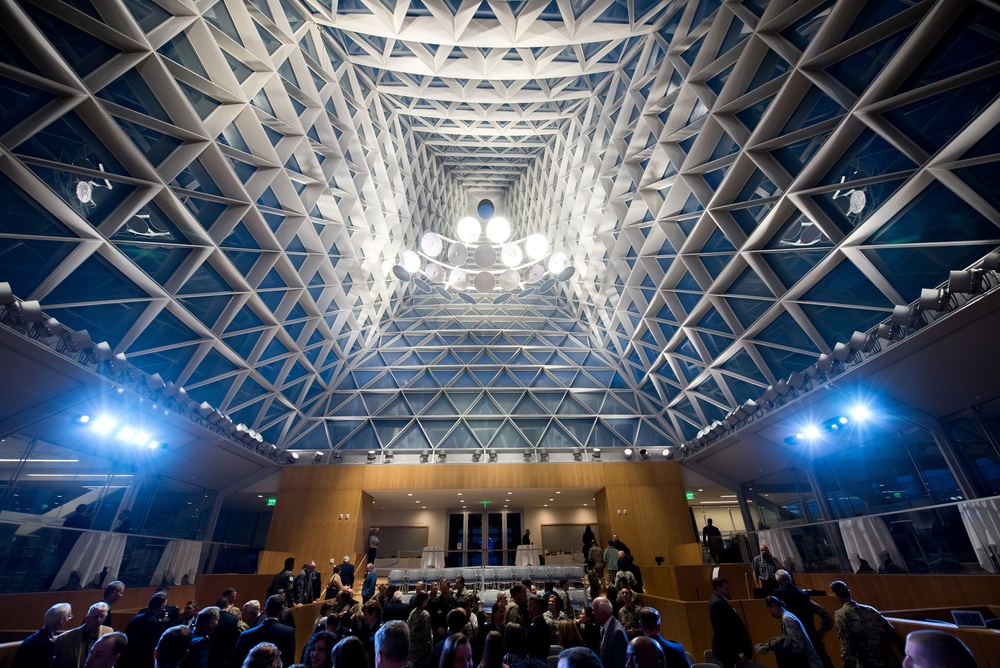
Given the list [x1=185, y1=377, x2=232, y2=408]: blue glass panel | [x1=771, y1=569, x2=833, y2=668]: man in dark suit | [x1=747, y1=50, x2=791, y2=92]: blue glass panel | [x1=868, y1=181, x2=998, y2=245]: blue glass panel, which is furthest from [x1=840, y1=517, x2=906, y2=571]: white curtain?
[x1=185, y1=377, x2=232, y2=408]: blue glass panel

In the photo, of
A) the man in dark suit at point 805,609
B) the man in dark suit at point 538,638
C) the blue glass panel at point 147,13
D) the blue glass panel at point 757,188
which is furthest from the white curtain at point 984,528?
the blue glass panel at point 147,13

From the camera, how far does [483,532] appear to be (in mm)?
28500

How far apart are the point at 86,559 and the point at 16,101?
1335cm

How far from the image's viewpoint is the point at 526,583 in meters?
11.7

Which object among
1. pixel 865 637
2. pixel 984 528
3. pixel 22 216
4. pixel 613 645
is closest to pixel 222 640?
pixel 613 645

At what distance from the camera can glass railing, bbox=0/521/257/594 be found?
11.3 metres

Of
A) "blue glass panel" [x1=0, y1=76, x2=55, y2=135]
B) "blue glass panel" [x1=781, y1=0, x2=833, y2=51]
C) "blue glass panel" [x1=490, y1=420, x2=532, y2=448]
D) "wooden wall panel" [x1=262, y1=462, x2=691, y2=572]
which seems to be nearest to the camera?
"blue glass panel" [x1=0, y1=76, x2=55, y2=135]

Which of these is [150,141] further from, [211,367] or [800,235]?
[800,235]

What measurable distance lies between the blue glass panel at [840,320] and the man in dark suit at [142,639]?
17217 millimetres

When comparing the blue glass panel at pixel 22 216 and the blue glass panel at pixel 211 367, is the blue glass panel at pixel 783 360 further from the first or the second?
the blue glass panel at pixel 22 216

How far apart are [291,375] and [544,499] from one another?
16.6 metres

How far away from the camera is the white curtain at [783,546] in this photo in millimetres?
16269

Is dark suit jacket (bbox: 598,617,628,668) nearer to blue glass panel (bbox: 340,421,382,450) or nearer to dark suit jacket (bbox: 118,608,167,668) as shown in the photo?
dark suit jacket (bbox: 118,608,167,668)

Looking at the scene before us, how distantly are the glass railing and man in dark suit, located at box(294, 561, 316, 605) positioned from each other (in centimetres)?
Result: 697
